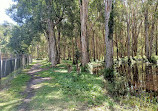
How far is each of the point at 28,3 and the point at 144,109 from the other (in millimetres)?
18383

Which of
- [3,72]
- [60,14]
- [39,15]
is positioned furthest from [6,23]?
[3,72]

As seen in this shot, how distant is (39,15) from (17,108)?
1479cm

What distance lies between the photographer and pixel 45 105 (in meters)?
5.83

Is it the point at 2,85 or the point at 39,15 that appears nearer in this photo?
the point at 2,85

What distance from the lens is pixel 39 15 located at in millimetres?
18234

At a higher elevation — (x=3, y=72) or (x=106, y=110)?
(x=3, y=72)

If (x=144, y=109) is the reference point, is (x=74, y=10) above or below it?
above

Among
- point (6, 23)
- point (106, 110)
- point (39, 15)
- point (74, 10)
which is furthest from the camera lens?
point (6, 23)

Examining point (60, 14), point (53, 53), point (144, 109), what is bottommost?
point (144, 109)

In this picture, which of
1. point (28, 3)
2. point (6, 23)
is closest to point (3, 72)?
point (28, 3)

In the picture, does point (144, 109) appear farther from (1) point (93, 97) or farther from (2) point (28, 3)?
(2) point (28, 3)

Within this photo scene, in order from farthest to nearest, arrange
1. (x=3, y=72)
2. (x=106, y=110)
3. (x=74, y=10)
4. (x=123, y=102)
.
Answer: (x=74, y=10)
(x=3, y=72)
(x=123, y=102)
(x=106, y=110)

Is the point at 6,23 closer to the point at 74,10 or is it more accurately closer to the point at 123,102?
the point at 74,10

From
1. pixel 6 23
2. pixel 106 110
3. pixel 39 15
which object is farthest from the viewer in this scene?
pixel 6 23
